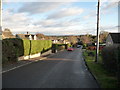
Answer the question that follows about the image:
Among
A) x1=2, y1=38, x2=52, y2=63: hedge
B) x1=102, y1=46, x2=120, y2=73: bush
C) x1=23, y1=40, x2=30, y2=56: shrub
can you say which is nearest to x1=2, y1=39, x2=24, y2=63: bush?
x1=2, y1=38, x2=52, y2=63: hedge

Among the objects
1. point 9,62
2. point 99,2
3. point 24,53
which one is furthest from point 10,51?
point 99,2

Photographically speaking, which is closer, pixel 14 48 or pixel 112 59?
pixel 112 59

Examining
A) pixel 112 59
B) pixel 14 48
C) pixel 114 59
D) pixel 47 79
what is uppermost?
pixel 14 48

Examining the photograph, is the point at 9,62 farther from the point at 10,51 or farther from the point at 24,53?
the point at 24,53

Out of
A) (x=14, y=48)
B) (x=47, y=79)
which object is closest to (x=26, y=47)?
(x=14, y=48)

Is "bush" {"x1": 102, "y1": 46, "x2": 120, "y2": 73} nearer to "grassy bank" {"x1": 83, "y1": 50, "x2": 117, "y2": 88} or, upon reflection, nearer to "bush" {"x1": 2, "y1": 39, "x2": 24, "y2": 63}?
"grassy bank" {"x1": 83, "y1": 50, "x2": 117, "y2": 88}

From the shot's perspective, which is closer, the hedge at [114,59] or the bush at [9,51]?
the hedge at [114,59]

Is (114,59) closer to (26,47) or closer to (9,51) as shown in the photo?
(9,51)

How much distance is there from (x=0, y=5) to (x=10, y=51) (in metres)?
5.00

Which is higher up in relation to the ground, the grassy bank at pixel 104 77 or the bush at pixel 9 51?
the bush at pixel 9 51

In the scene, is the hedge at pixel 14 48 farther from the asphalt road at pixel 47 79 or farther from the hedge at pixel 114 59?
the hedge at pixel 114 59

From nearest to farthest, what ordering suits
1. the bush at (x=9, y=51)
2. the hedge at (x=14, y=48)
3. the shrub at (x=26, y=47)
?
the bush at (x=9, y=51) → the hedge at (x=14, y=48) → the shrub at (x=26, y=47)

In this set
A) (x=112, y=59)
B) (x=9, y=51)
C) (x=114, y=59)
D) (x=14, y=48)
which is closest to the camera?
(x=114, y=59)

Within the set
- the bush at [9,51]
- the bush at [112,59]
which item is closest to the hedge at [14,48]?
the bush at [9,51]
